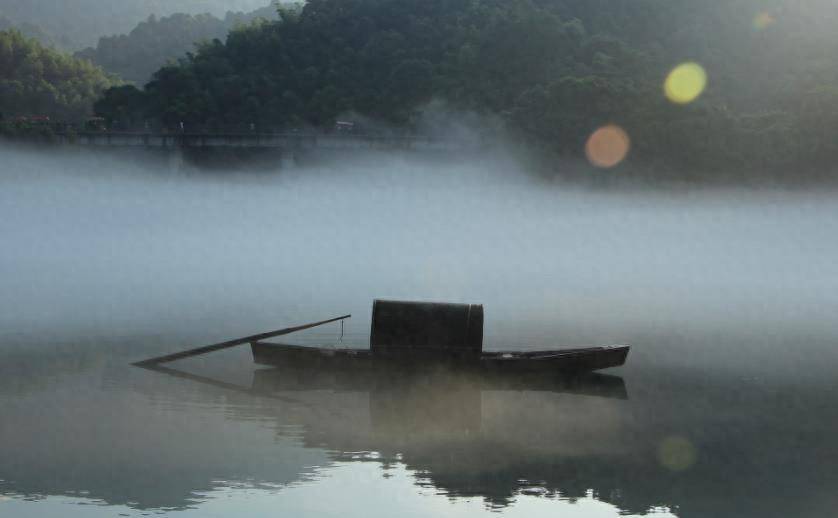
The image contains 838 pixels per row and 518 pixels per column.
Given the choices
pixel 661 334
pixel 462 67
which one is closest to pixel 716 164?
pixel 462 67

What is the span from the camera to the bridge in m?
165

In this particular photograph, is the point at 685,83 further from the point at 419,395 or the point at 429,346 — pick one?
the point at 419,395

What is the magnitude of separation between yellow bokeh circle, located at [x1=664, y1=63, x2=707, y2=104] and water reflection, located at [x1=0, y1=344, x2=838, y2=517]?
370 ft

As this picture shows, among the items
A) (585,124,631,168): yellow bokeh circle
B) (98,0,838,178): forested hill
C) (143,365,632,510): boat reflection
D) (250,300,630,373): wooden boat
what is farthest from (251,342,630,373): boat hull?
(585,124,631,168): yellow bokeh circle

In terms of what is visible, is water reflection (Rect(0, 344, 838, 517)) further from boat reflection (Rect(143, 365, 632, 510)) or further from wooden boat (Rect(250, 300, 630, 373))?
wooden boat (Rect(250, 300, 630, 373))

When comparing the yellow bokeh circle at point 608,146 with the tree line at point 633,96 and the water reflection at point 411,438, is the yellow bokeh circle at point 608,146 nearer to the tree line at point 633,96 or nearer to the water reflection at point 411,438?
the tree line at point 633,96

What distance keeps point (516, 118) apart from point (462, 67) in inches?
1591

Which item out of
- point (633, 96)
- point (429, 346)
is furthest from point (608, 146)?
point (429, 346)

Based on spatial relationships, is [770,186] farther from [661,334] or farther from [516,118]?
[661,334]


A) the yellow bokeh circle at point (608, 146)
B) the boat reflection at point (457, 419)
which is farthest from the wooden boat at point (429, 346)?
the yellow bokeh circle at point (608, 146)

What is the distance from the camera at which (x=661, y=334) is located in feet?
186

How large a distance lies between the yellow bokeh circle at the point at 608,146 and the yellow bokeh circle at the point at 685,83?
9.18 metres

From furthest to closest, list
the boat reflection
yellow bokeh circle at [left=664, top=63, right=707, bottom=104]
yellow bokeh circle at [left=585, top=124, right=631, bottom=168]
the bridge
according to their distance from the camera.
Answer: the bridge, yellow bokeh circle at [left=664, top=63, right=707, bottom=104], yellow bokeh circle at [left=585, top=124, right=631, bottom=168], the boat reflection

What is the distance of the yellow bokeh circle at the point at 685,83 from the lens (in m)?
150
